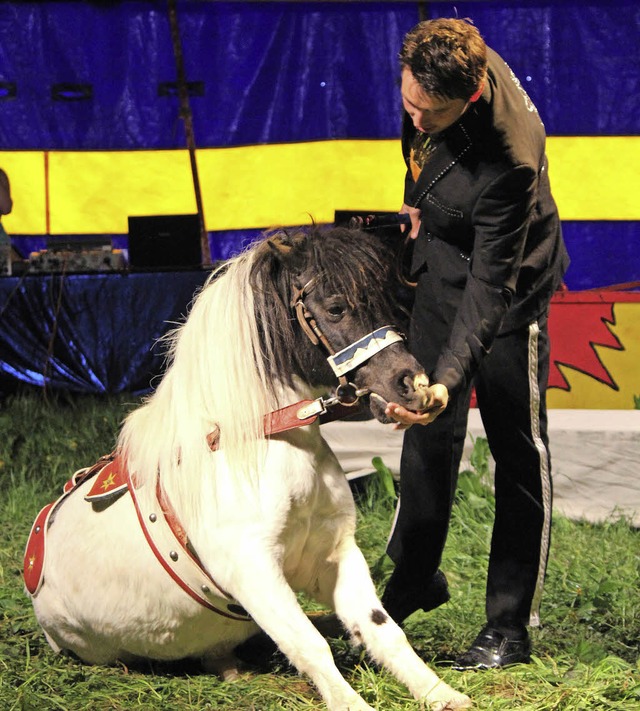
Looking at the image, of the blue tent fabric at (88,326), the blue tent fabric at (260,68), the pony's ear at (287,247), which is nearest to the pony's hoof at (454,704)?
the pony's ear at (287,247)

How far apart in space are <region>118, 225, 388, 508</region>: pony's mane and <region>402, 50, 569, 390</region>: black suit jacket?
0.80ft

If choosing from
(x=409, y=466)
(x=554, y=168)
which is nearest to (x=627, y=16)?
(x=554, y=168)

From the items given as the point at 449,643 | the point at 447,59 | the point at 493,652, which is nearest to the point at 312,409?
the point at 447,59

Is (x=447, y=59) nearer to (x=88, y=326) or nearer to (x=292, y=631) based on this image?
(x=292, y=631)

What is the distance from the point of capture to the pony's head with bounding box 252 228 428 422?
2205 mm

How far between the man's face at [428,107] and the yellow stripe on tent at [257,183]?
4.66 metres

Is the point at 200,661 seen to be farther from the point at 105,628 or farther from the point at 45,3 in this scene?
the point at 45,3

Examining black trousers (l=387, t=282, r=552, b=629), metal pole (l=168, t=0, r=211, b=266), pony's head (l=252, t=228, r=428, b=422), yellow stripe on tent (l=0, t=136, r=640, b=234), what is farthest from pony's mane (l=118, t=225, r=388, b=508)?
metal pole (l=168, t=0, r=211, b=266)

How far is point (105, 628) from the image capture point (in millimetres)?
2633

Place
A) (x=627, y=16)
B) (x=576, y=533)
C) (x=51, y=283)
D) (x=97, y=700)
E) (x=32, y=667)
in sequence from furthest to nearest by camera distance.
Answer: (x=627, y=16) < (x=51, y=283) < (x=576, y=533) < (x=32, y=667) < (x=97, y=700)

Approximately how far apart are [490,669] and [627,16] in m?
5.42

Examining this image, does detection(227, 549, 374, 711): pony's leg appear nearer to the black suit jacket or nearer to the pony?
the pony

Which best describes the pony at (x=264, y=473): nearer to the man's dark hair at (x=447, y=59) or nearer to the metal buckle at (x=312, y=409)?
the metal buckle at (x=312, y=409)

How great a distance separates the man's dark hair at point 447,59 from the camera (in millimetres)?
2178
